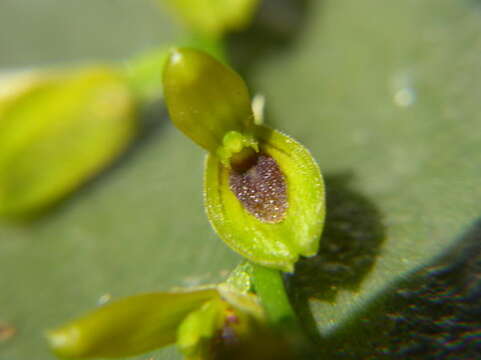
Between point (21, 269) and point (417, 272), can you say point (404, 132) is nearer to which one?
point (417, 272)

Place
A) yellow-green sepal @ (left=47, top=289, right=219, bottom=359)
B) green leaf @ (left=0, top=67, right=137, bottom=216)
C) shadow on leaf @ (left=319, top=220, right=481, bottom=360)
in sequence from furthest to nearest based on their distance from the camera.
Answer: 1. green leaf @ (left=0, top=67, right=137, bottom=216)
2. shadow on leaf @ (left=319, top=220, right=481, bottom=360)
3. yellow-green sepal @ (left=47, top=289, right=219, bottom=359)

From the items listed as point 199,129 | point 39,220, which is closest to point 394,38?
point 199,129

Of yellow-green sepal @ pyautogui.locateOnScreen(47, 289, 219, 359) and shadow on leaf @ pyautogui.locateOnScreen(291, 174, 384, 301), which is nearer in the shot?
yellow-green sepal @ pyautogui.locateOnScreen(47, 289, 219, 359)

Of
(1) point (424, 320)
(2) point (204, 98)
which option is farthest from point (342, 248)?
(2) point (204, 98)

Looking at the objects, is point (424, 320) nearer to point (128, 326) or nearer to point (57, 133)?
point (128, 326)

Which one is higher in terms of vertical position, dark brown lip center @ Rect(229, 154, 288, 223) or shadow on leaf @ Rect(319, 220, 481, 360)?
dark brown lip center @ Rect(229, 154, 288, 223)

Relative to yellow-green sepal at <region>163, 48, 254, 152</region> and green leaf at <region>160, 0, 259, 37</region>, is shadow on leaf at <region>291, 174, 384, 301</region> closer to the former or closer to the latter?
yellow-green sepal at <region>163, 48, 254, 152</region>

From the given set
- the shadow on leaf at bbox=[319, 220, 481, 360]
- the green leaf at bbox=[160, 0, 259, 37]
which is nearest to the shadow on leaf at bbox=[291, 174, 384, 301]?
the shadow on leaf at bbox=[319, 220, 481, 360]
